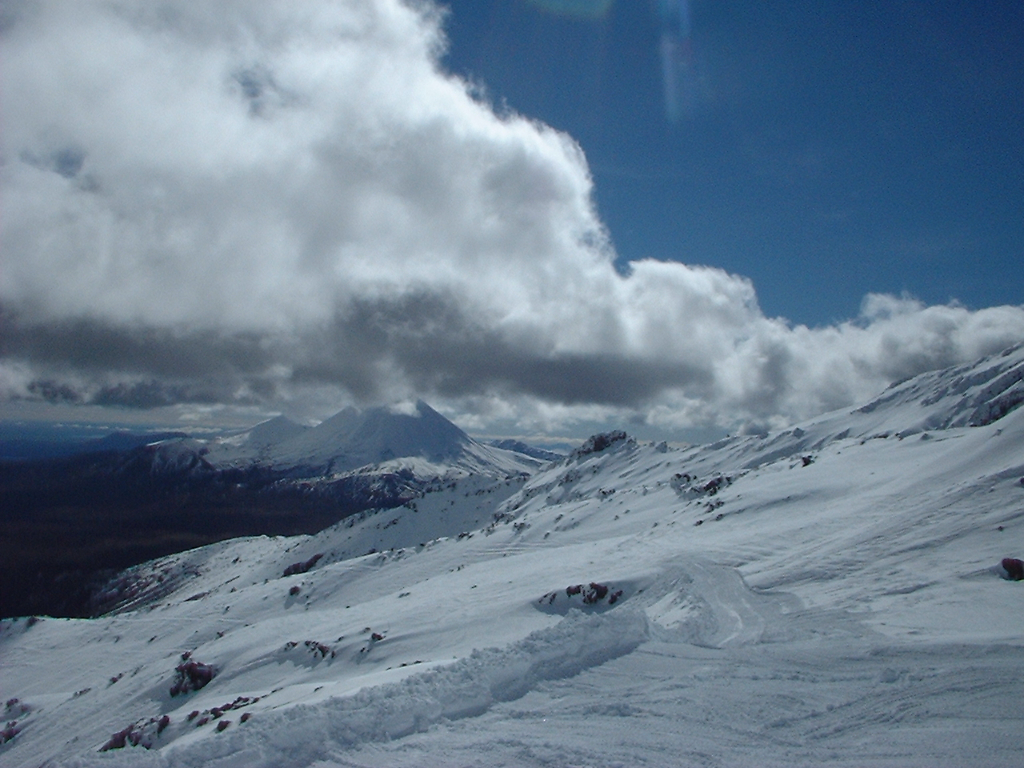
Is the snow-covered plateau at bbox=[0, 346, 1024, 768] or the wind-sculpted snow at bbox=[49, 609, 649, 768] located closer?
the snow-covered plateau at bbox=[0, 346, 1024, 768]

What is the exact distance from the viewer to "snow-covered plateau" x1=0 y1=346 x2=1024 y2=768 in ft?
32.2

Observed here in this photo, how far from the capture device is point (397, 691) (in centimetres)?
1191

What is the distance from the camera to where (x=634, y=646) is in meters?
13.7

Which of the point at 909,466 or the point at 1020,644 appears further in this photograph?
the point at 909,466

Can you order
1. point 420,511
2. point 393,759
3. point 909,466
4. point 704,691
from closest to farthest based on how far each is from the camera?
point 393,759, point 704,691, point 909,466, point 420,511

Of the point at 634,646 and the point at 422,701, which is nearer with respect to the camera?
the point at 422,701

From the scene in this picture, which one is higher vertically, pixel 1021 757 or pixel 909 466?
pixel 909 466

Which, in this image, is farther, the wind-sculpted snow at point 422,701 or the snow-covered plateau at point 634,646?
the wind-sculpted snow at point 422,701

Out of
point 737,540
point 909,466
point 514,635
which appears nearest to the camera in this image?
point 514,635

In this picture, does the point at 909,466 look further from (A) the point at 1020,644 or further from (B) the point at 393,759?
(B) the point at 393,759

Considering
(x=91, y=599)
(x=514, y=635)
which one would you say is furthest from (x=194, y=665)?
(x=91, y=599)

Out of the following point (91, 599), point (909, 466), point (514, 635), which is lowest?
point (91, 599)

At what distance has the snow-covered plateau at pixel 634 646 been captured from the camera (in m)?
9.82

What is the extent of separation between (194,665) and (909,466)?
44470mm
